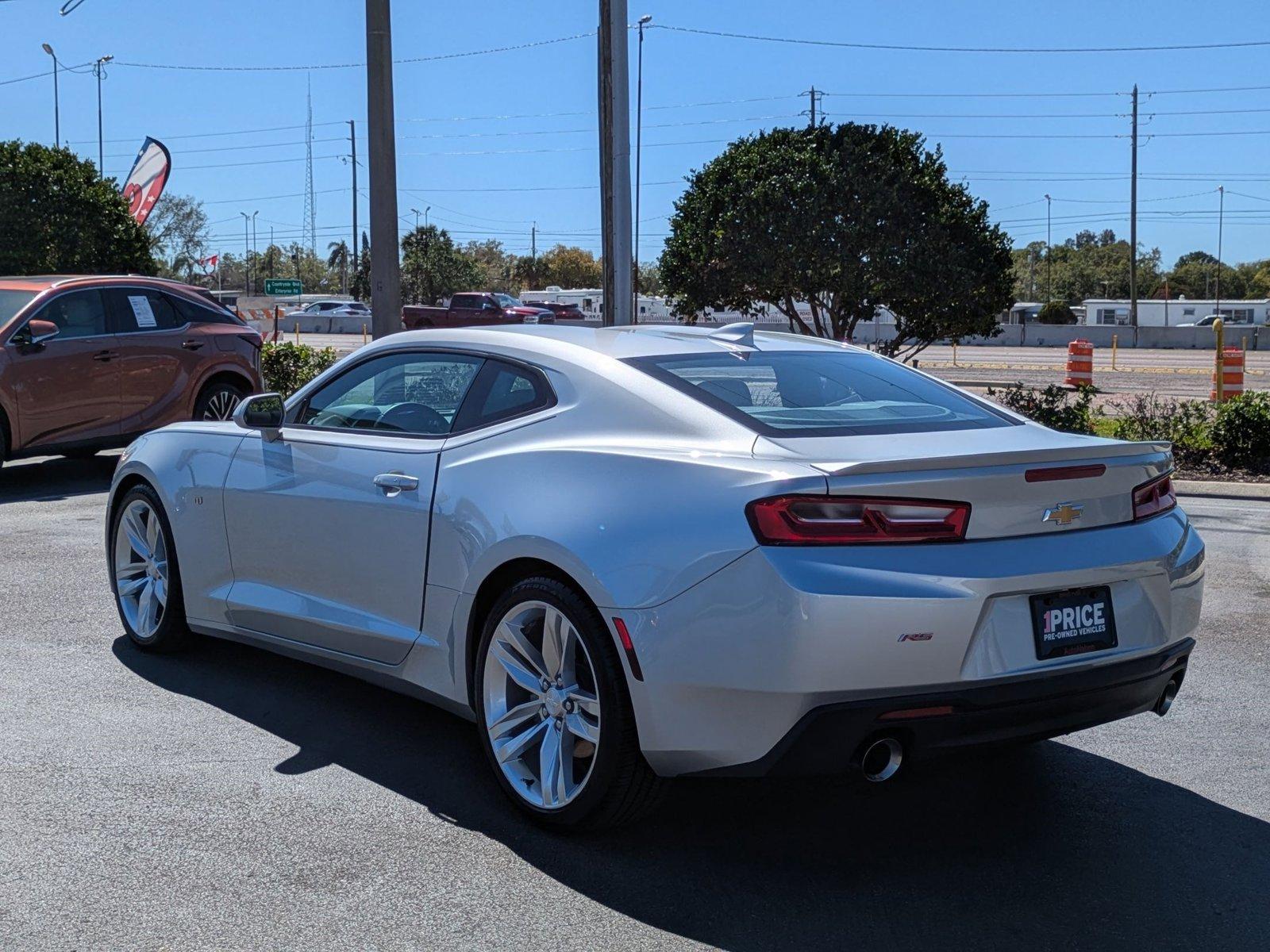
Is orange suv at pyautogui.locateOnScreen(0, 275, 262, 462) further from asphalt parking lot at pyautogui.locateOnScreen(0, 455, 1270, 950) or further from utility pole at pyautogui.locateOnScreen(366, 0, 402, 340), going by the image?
asphalt parking lot at pyautogui.locateOnScreen(0, 455, 1270, 950)

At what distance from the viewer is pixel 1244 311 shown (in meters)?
86.6

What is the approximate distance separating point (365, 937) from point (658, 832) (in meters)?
1.09

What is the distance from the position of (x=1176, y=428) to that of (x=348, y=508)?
10.3 meters

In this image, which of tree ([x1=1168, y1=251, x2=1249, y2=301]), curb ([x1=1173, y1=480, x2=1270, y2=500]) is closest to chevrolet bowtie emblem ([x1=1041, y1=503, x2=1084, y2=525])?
curb ([x1=1173, y1=480, x2=1270, y2=500])

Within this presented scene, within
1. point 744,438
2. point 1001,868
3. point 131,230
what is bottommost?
point 1001,868

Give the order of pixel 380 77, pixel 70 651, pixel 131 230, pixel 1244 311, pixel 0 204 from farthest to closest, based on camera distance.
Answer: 1. pixel 1244 311
2. pixel 131 230
3. pixel 0 204
4. pixel 380 77
5. pixel 70 651

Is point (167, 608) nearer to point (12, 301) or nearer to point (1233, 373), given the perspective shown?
point (12, 301)

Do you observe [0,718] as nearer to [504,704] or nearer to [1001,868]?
[504,704]

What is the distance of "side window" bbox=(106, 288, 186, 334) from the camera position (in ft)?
41.3

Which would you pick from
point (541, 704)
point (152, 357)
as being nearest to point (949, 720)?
point (541, 704)

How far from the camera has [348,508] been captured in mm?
5031

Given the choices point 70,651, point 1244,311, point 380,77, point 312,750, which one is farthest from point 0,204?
point 1244,311

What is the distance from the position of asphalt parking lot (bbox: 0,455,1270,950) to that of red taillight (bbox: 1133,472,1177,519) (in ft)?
3.27

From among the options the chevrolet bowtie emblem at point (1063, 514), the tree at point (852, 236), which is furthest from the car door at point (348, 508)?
the tree at point (852, 236)
